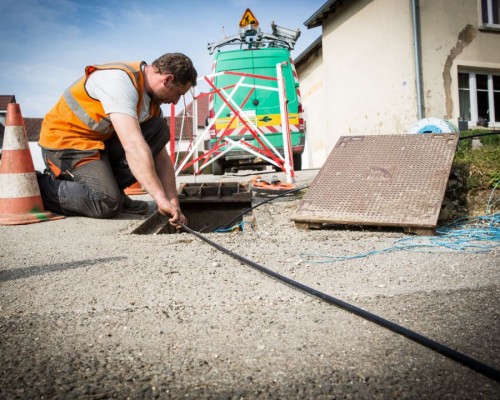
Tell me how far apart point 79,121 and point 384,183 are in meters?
2.69

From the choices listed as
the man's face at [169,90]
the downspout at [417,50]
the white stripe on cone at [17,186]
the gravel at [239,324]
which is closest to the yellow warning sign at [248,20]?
the downspout at [417,50]

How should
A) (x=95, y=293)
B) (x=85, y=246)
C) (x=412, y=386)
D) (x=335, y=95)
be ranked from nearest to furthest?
(x=412, y=386) < (x=95, y=293) < (x=85, y=246) < (x=335, y=95)

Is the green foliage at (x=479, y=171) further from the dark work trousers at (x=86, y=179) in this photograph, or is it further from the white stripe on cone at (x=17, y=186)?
the white stripe on cone at (x=17, y=186)

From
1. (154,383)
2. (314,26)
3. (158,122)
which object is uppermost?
(314,26)

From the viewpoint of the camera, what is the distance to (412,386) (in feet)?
3.45

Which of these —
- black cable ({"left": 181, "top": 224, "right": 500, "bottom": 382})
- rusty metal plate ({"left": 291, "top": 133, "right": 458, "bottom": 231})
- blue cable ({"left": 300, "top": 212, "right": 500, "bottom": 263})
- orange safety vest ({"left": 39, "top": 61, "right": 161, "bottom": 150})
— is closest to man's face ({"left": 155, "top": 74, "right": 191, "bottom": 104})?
orange safety vest ({"left": 39, "top": 61, "right": 161, "bottom": 150})

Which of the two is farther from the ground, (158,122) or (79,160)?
(158,122)

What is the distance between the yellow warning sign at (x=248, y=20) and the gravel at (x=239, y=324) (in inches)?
307

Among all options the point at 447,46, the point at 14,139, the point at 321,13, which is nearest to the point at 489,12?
the point at 447,46

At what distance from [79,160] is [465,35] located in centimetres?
1051

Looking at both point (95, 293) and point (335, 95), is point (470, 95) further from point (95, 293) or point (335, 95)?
point (95, 293)

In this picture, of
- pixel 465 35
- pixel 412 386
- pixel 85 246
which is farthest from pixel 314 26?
pixel 412 386

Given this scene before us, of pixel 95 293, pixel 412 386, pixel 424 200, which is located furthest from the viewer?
pixel 424 200

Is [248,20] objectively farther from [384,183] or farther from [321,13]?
[384,183]
